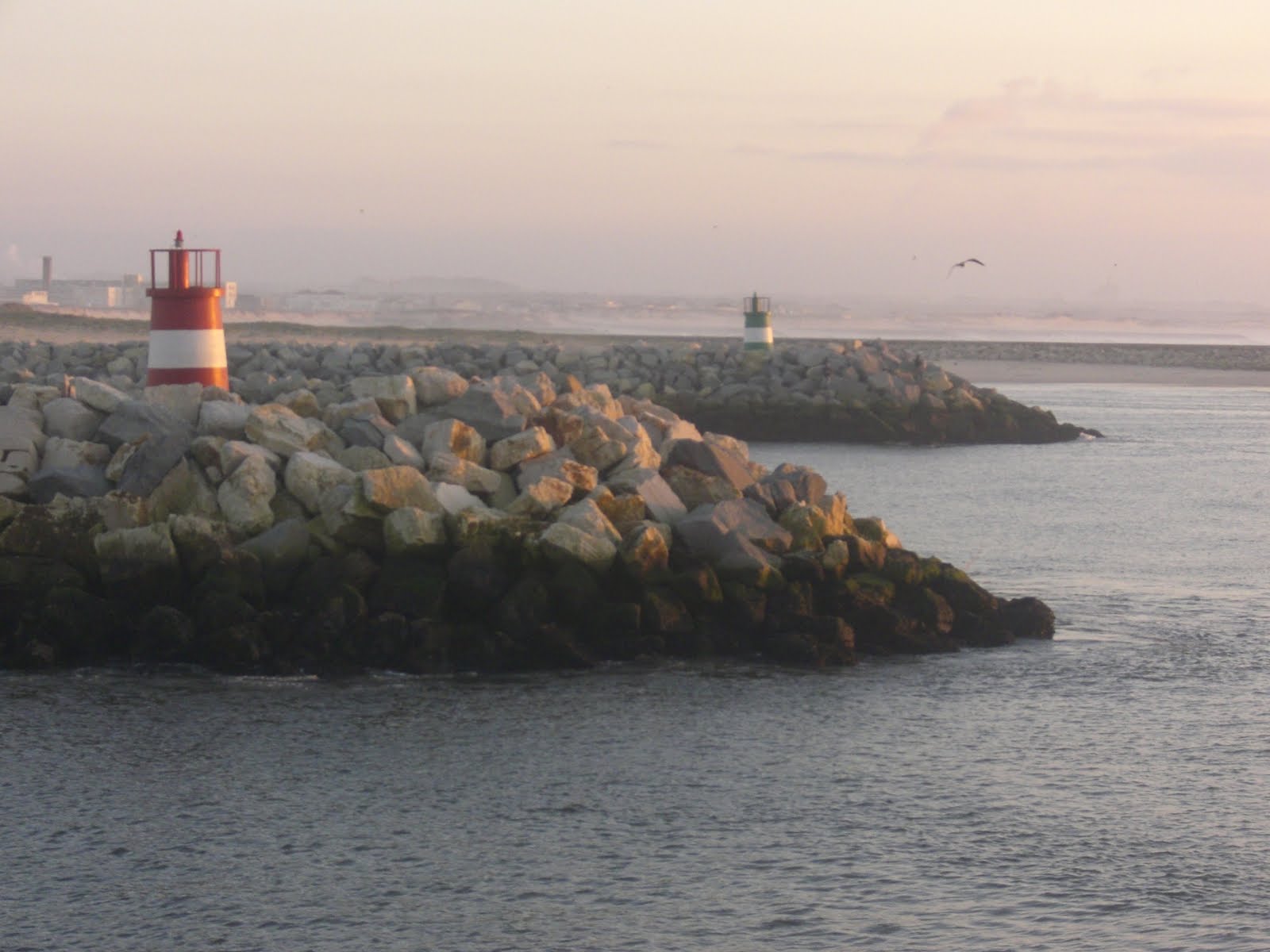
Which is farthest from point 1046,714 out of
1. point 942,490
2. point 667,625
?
point 942,490

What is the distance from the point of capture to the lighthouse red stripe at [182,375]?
15.8 m

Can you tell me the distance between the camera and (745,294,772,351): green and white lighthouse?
1517 inches

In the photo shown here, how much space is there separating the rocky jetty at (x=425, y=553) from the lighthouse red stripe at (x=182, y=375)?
8.83ft

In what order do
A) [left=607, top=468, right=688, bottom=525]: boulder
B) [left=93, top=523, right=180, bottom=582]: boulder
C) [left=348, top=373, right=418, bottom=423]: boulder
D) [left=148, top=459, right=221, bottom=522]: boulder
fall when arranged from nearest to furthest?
[left=93, top=523, right=180, bottom=582]: boulder < [left=148, top=459, right=221, bottom=522]: boulder < [left=607, top=468, right=688, bottom=525]: boulder < [left=348, top=373, right=418, bottom=423]: boulder

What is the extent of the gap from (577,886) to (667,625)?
404cm

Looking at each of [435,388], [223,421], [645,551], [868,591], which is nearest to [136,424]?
[223,421]

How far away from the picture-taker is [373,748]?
28.6 ft

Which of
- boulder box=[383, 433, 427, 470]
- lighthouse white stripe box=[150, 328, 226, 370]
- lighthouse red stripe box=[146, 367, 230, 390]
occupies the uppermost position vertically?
lighthouse white stripe box=[150, 328, 226, 370]

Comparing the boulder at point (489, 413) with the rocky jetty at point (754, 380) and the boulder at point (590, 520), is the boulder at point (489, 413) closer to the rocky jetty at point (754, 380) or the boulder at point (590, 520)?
the boulder at point (590, 520)

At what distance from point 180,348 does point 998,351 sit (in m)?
55.2

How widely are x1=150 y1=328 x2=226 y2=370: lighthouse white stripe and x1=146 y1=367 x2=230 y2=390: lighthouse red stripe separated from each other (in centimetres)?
3

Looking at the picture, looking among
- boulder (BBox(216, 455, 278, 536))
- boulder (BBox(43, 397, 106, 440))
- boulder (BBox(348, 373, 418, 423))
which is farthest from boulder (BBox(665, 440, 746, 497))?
boulder (BBox(43, 397, 106, 440))

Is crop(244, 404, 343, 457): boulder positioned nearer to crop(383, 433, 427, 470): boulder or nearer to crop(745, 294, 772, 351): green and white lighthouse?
crop(383, 433, 427, 470): boulder

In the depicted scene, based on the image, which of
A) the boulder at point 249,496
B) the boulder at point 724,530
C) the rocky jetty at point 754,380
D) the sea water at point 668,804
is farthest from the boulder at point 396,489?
the rocky jetty at point 754,380
